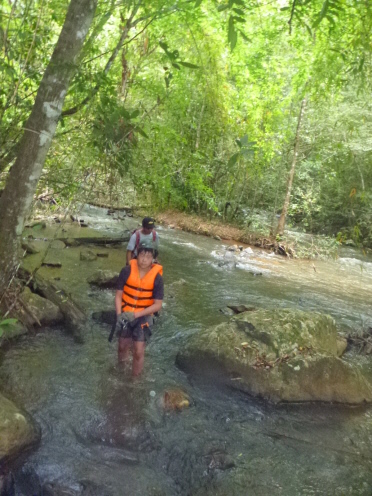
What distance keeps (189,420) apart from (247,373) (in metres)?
1.32

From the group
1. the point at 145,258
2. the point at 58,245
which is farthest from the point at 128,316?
the point at 58,245

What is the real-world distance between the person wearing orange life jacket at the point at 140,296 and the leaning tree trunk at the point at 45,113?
1666 millimetres

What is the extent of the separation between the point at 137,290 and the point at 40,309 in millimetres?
2398

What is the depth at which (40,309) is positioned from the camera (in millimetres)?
7348

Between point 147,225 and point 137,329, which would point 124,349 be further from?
point 147,225

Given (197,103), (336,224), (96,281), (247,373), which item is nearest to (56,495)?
(247,373)

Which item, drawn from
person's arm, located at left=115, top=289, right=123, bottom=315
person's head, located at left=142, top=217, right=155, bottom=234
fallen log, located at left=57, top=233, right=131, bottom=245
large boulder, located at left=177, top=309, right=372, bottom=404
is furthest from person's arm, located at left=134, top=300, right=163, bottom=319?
fallen log, located at left=57, top=233, right=131, bottom=245

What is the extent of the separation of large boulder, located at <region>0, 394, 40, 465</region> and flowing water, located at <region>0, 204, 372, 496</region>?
16 cm

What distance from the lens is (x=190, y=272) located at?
13086 mm

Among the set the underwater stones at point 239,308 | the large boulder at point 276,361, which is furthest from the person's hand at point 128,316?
the underwater stones at point 239,308

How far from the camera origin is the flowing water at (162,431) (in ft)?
13.9

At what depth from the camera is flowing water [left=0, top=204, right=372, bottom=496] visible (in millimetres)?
4223

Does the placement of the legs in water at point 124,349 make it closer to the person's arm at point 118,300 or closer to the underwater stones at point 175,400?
the person's arm at point 118,300

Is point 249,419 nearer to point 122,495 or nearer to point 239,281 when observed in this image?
point 122,495
